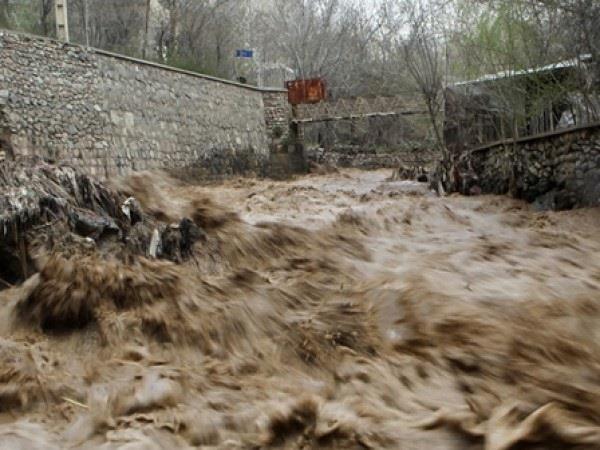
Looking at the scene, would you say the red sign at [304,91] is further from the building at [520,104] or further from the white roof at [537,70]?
the white roof at [537,70]

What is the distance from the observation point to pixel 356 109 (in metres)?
18.8

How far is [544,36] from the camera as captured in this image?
29.3 feet

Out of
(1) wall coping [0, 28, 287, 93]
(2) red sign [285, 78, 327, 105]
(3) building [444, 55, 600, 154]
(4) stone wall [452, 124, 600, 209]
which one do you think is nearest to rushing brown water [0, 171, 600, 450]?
(4) stone wall [452, 124, 600, 209]

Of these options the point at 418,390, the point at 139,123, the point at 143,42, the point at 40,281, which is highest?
the point at 143,42

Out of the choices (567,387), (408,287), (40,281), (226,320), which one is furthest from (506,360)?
(40,281)

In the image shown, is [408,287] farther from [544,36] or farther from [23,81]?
[23,81]

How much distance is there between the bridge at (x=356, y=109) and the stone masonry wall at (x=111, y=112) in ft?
9.80

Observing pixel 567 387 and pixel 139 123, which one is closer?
pixel 567 387

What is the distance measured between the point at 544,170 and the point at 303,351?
642cm

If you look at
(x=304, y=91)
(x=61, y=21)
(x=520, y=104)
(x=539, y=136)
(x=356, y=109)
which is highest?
(x=61, y=21)

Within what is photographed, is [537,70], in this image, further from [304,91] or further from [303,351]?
[304,91]

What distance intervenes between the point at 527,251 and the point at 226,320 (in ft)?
9.31

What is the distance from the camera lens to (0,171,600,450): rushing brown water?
204 cm

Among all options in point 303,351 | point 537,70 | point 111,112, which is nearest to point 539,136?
point 537,70
